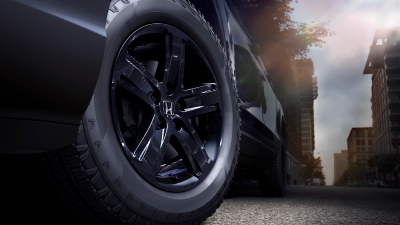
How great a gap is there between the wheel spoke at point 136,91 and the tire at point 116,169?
0.05 ft

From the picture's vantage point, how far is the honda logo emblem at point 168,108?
1360mm

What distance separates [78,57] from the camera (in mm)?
868

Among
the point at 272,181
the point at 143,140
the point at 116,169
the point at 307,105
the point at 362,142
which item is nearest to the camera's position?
the point at 116,169

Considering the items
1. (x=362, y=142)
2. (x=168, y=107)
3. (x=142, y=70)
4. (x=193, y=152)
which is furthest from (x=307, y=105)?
(x=142, y=70)

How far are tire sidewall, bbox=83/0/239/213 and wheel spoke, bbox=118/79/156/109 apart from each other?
11cm

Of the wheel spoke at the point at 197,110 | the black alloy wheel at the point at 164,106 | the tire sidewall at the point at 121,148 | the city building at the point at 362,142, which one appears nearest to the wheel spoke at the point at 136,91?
the black alloy wheel at the point at 164,106

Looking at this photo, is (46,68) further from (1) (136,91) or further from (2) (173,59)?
(2) (173,59)

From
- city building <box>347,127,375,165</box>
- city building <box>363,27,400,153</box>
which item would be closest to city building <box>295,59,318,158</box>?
city building <box>363,27,400,153</box>

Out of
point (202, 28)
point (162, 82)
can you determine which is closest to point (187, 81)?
point (202, 28)

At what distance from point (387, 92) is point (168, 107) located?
3209 inches

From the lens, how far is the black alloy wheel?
1.21 meters

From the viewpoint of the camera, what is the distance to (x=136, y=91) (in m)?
1.25

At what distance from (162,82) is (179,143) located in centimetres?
28

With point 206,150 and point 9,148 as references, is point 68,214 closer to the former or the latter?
point 9,148
